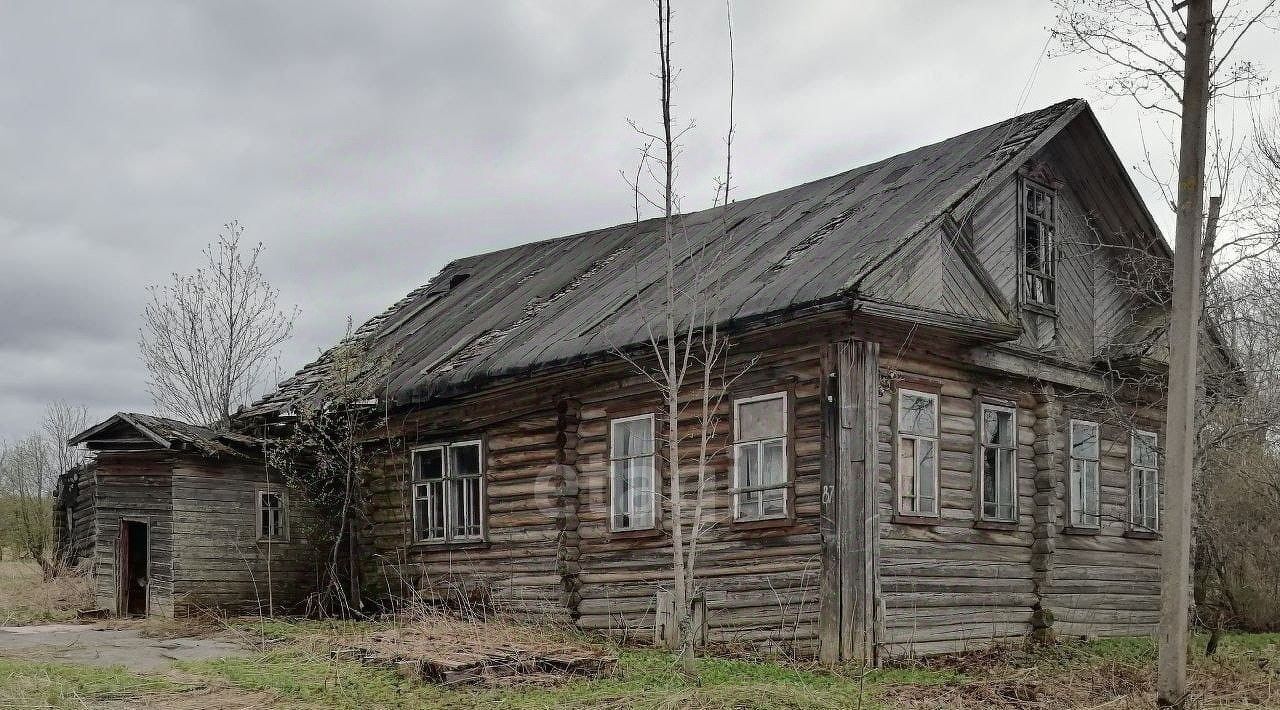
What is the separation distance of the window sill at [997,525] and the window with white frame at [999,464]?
0.18 feet

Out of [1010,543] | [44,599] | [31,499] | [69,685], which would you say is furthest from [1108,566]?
[31,499]

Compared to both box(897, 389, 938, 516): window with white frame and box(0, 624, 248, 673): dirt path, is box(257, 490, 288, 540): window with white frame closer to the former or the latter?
box(0, 624, 248, 673): dirt path

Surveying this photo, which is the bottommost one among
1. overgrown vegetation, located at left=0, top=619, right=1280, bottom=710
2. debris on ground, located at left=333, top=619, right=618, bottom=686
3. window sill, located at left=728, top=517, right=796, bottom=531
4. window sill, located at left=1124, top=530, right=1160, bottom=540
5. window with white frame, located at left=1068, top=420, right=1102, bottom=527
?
overgrown vegetation, located at left=0, top=619, right=1280, bottom=710

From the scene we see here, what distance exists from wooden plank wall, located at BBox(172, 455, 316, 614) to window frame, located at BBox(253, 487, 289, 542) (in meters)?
0.03

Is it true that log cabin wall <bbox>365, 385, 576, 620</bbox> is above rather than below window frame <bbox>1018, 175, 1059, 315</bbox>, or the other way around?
below

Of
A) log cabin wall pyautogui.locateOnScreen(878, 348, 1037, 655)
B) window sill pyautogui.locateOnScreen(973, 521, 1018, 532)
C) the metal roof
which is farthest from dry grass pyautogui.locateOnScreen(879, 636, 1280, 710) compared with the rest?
the metal roof

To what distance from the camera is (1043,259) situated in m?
14.8

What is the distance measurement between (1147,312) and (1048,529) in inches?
158

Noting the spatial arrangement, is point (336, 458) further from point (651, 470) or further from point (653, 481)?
point (653, 481)

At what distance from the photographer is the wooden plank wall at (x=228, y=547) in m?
16.9

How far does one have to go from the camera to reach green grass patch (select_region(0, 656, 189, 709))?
9609mm

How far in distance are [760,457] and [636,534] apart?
2.13 meters

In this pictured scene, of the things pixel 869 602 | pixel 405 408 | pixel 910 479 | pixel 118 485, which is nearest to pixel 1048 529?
pixel 910 479

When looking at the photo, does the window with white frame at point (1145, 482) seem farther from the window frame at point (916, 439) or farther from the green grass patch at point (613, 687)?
the green grass patch at point (613, 687)
